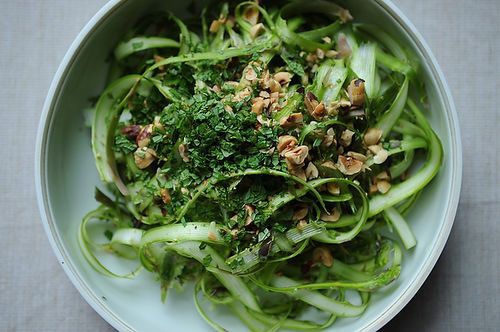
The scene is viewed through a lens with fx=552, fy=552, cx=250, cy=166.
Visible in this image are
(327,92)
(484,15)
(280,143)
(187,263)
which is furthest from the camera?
(484,15)

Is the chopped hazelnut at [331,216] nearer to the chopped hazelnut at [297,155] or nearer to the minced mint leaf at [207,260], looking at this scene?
the chopped hazelnut at [297,155]

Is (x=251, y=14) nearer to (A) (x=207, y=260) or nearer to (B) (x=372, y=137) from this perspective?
(B) (x=372, y=137)

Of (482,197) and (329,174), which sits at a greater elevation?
(329,174)

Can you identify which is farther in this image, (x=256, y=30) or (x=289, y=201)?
(x=256, y=30)

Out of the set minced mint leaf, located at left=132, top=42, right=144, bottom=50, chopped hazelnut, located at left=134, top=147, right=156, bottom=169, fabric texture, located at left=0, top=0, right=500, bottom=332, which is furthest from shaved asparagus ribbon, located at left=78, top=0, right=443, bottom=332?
fabric texture, located at left=0, top=0, right=500, bottom=332

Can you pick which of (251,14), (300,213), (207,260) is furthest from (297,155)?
(251,14)

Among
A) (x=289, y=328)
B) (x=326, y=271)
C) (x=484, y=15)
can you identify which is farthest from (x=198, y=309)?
(x=484, y=15)

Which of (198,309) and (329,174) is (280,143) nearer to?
(329,174)
